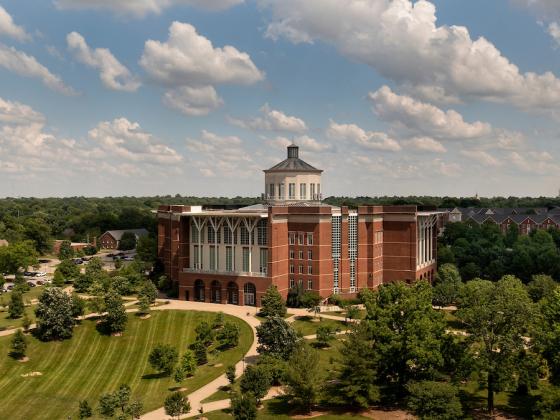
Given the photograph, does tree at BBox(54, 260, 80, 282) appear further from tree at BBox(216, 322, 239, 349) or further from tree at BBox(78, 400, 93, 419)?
tree at BBox(78, 400, 93, 419)

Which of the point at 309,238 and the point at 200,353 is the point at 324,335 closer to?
the point at 200,353

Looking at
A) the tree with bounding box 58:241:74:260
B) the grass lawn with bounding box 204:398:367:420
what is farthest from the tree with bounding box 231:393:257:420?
the tree with bounding box 58:241:74:260

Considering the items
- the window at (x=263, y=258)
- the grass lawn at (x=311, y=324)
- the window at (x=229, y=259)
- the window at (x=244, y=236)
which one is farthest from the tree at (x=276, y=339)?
the window at (x=229, y=259)

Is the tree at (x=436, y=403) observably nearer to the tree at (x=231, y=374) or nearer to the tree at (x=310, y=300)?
the tree at (x=231, y=374)

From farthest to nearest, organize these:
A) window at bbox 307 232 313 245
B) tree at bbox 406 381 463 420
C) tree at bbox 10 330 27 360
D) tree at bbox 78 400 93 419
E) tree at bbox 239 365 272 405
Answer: window at bbox 307 232 313 245 < tree at bbox 10 330 27 360 < tree at bbox 239 365 272 405 < tree at bbox 78 400 93 419 < tree at bbox 406 381 463 420

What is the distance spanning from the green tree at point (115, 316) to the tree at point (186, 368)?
15.6 metres

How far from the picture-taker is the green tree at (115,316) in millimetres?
68550

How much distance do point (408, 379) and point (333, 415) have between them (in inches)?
281

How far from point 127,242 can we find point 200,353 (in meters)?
101

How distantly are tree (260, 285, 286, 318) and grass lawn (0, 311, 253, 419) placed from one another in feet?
12.1

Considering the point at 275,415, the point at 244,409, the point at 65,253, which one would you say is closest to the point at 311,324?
the point at 275,415

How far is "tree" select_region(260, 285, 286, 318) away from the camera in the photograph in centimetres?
7238

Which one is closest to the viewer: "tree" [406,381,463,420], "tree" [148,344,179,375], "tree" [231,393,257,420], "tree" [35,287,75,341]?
"tree" [406,381,463,420]

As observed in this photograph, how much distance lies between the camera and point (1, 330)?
6938 centimetres
